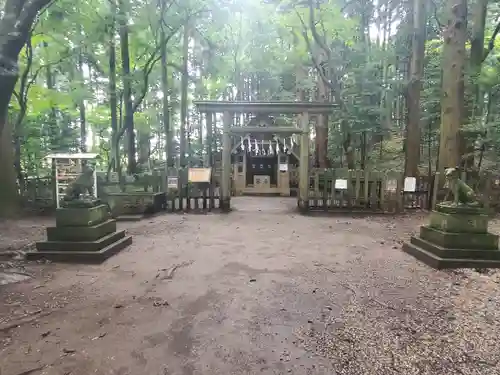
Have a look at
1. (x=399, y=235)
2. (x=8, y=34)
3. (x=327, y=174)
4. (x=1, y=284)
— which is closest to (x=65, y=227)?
(x=1, y=284)

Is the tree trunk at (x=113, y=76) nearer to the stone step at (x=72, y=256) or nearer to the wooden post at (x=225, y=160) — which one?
the wooden post at (x=225, y=160)

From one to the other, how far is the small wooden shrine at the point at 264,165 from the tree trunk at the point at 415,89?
730 centimetres

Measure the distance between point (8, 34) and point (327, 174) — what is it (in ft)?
28.1

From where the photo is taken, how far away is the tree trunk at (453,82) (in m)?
8.62

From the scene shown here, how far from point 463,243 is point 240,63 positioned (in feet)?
68.1

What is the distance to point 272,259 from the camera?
5.36 metres

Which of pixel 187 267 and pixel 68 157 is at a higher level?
pixel 68 157

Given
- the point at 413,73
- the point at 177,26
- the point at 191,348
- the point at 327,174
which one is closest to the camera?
the point at 191,348

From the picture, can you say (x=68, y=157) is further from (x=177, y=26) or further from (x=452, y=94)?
(x=452, y=94)

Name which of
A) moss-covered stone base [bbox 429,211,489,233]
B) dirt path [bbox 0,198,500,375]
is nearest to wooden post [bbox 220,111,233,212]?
dirt path [bbox 0,198,500,375]

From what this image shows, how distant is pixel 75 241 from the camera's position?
5.30m

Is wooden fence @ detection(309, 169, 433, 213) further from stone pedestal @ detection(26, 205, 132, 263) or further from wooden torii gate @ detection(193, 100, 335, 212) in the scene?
stone pedestal @ detection(26, 205, 132, 263)

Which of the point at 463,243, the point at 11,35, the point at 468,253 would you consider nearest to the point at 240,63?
the point at 11,35

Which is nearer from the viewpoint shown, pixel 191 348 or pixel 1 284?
pixel 191 348
